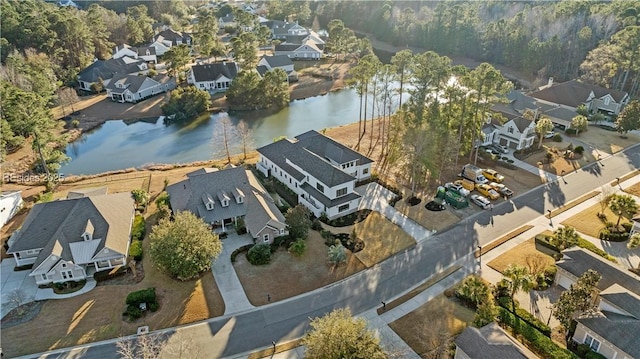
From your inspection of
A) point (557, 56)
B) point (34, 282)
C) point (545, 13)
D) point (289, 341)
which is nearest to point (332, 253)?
point (289, 341)

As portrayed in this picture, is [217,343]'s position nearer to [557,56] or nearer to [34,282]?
[34,282]

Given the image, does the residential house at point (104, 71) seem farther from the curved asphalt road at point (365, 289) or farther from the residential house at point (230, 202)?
the curved asphalt road at point (365, 289)

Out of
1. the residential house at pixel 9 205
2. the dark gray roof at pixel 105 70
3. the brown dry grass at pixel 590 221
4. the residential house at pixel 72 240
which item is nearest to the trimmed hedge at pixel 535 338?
the brown dry grass at pixel 590 221

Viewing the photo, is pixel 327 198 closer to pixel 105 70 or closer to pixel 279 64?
pixel 279 64

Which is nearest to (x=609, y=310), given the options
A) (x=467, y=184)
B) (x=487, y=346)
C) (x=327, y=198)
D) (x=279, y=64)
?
(x=487, y=346)

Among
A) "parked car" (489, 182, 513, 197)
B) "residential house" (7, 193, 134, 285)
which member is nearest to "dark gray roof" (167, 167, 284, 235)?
"residential house" (7, 193, 134, 285)

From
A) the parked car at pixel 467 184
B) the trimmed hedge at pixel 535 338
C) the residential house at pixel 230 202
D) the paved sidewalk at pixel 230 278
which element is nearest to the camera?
the trimmed hedge at pixel 535 338

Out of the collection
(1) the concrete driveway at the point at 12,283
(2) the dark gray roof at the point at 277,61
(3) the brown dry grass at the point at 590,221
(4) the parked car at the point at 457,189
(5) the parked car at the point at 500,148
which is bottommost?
(3) the brown dry grass at the point at 590,221

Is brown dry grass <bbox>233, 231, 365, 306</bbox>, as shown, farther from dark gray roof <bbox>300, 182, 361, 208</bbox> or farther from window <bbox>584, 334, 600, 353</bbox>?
window <bbox>584, 334, 600, 353</bbox>
